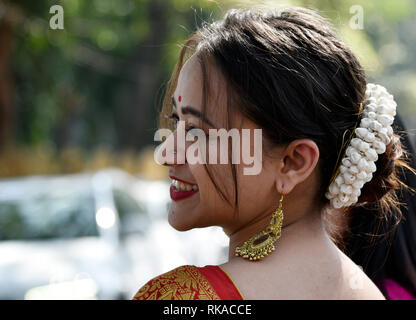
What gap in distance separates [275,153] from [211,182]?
195 mm

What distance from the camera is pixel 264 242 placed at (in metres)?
1.48

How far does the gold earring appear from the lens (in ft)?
4.76

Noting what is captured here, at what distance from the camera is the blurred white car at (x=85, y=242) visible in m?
4.46

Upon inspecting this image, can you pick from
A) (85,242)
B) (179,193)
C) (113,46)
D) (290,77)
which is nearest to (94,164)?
(113,46)

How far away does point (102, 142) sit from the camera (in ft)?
104

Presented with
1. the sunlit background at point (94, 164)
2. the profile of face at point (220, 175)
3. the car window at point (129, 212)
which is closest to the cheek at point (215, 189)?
the profile of face at point (220, 175)

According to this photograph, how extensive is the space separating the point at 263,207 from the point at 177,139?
31 centimetres

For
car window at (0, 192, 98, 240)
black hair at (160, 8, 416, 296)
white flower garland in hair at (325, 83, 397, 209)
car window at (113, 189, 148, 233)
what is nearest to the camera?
black hair at (160, 8, 416, 296)

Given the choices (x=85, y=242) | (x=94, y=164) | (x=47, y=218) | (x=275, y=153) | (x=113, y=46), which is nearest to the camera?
(x=275, y=153)

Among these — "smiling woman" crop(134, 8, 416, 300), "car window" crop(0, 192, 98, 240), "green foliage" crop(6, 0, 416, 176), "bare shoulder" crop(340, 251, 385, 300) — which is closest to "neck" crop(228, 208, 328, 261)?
"smiling woman" crop(134, 8, 416, 300)

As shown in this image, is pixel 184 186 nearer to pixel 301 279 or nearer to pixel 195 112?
pixel 195 112

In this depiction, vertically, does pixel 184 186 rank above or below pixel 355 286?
above

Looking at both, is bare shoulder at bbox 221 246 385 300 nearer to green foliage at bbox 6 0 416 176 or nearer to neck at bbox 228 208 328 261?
neck at bbox 228 208 328 261

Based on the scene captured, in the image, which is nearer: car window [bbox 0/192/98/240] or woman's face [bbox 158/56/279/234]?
woman's face [bbox 158/56/279/234]
